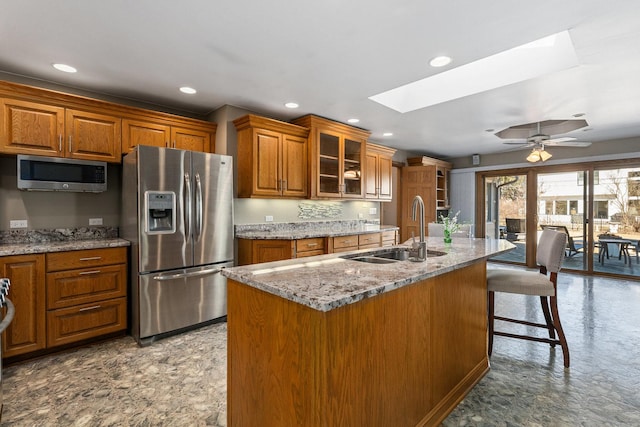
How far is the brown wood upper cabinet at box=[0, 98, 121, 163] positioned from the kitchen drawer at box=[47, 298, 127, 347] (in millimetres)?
1384

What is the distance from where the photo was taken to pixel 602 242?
5633 mm

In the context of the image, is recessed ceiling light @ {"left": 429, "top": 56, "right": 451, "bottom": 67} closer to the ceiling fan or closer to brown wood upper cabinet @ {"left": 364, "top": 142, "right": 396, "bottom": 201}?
the ceiling fan

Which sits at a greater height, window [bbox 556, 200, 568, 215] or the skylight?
the skylight

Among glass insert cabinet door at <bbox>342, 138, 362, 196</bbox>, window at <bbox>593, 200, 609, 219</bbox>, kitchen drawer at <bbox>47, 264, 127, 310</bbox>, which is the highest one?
glass insert cabinet door at <bbox>342, 138, 362, 196</bbox>

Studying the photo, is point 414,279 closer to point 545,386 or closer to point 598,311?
point 545,386

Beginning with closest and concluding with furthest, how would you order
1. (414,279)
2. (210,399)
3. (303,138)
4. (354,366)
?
1. (354,366)
2. (414,279)
3. (210,399)
4. (303,138)

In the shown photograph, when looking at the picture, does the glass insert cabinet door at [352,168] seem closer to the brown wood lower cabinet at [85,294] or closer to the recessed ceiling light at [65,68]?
the brown wood lower cabinet at [85,294]

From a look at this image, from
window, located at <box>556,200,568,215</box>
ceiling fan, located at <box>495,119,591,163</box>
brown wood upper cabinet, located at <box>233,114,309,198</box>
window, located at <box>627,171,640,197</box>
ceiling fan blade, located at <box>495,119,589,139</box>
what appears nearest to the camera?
brown wood upper cabinet, located at <box>233,114,309,198</box>

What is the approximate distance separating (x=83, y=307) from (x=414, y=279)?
2.88 metres

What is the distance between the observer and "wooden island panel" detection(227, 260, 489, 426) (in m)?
1.18

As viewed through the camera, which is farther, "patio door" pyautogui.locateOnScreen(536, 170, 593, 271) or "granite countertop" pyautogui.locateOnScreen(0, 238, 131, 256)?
"patio door" pyautogui.locateOnScreen(536, 170, 593, 271)

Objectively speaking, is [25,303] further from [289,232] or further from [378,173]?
[378,173]

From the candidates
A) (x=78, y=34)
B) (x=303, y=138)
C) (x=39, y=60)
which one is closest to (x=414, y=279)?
(x=78, y=34)

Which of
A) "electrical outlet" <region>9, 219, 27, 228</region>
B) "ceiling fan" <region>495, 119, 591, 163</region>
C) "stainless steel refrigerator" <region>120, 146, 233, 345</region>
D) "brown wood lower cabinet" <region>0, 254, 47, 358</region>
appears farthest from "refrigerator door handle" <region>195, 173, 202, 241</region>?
"ceiling fan" <region>495, 119, 591, 163</region>
